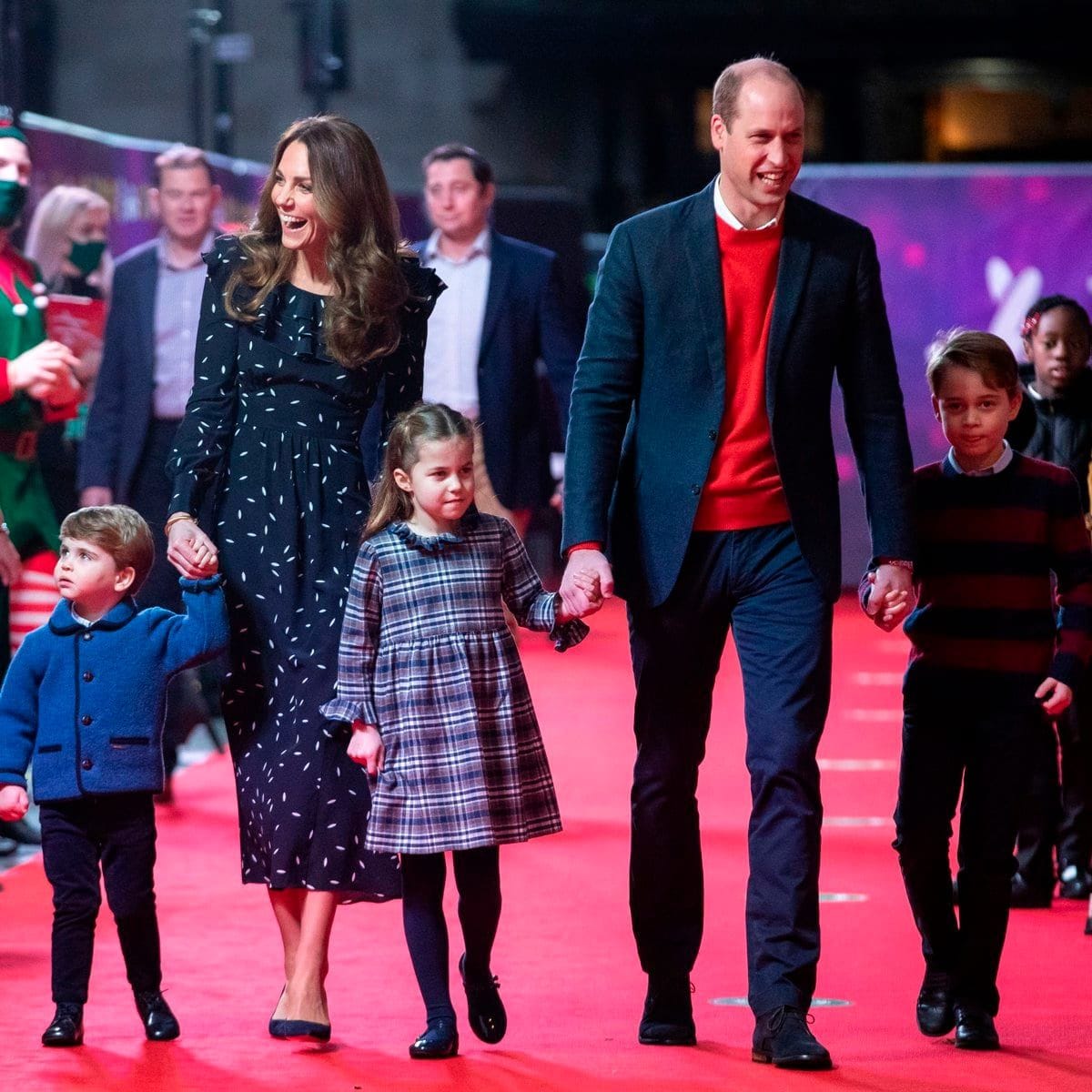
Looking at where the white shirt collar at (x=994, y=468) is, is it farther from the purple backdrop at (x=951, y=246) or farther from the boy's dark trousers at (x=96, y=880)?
the purple backdrop at (x=951, y=246)

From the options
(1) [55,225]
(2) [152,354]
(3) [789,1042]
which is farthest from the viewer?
(1) [55,225]

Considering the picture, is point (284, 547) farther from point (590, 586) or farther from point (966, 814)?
point (966, 814)

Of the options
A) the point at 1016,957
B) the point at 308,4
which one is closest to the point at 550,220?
the point at 308,4

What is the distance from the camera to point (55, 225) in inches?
300

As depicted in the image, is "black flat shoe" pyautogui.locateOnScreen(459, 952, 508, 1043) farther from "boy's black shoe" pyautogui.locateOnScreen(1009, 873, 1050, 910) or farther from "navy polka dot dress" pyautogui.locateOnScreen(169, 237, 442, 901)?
"boy's black shoe" pyautogui.locateOnScreen(1009, 873, 1050, 910)

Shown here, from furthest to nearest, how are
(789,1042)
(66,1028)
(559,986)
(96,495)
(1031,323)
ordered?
(96,495)
(1031,323)
(559,986)
(66,1028)
(789,1042)

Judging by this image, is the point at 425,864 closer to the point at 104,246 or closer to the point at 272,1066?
the point at 272,1066

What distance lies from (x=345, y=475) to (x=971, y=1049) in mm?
1633

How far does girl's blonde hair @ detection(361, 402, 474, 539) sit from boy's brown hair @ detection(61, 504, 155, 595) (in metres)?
0.46

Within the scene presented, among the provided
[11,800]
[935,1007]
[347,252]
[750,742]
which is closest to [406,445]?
[347,252]

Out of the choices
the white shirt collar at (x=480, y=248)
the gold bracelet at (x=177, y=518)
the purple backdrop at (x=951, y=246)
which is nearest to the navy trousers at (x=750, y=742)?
the gold bracelet at (x=177, y=518)

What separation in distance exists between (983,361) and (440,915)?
1.50 m

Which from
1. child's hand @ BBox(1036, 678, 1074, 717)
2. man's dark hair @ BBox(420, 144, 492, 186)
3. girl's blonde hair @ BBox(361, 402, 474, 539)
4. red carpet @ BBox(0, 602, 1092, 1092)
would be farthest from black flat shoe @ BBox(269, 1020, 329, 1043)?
man's dark hair @ BBox(420, 144, 492, 186)

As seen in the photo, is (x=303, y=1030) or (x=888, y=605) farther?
(x=303, y=1030)
